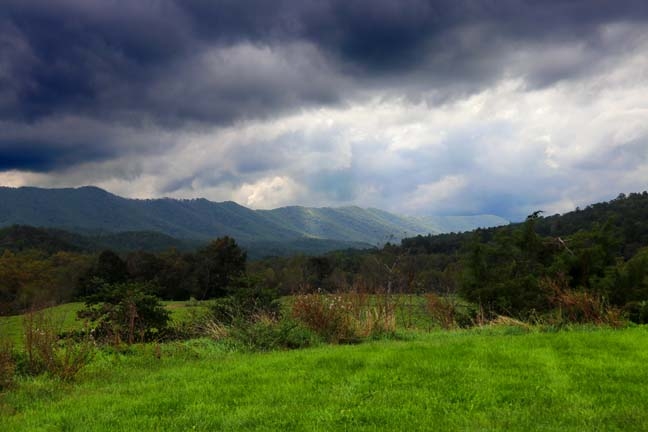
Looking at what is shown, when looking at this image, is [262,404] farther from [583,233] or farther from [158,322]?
[583,233]

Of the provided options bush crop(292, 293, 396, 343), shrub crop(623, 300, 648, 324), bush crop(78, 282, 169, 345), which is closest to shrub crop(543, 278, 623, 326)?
shrub crop(623, 300, 648, 324)

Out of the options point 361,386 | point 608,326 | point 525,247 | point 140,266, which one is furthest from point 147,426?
point 140,266

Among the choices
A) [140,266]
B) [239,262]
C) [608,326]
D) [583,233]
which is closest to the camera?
[608,326]

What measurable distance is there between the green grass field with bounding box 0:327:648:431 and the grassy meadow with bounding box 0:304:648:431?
0.02 metres

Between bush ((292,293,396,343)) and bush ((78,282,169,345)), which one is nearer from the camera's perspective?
bush ((292,293,396,343))

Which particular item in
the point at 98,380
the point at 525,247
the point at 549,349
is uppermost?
the point at 525,247

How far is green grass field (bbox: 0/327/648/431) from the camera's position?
5820mm

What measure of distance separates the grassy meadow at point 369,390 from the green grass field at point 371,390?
2 cm

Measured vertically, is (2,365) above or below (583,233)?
below

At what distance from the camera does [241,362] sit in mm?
9133

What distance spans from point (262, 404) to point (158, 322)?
10.1 m

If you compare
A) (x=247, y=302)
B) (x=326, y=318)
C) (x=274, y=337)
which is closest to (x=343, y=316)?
(x=326, y=318)

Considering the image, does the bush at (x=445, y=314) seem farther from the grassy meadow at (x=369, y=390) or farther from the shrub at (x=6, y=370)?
the shrub at (x=6, y=370)

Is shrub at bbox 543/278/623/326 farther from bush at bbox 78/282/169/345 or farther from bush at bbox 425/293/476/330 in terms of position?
bush at bbox 78/282/169/345
